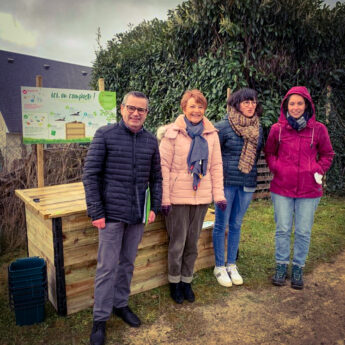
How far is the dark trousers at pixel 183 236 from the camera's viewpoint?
267 centimetres

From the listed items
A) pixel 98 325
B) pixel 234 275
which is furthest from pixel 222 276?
pixel 98 325

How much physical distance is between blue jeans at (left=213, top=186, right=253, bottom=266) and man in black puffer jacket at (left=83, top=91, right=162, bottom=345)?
106 centimetres

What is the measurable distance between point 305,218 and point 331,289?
871 millimetres

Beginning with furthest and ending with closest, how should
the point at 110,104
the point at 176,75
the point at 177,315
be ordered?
the point at 176,75, the point at 110,104, the point at 177,315

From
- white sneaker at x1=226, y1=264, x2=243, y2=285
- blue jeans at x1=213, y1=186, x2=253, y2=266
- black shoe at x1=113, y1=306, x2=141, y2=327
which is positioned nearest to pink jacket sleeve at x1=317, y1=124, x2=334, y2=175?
blue jeans at x1=213, y1=186, x2=253, y2=266

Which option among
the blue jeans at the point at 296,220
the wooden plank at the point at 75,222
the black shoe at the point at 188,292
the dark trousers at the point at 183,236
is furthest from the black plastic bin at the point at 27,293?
the blue jeans at the point at 296,220

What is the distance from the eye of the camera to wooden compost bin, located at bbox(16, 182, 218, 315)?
2482 millimetres

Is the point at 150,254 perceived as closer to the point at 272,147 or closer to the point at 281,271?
the point at 281,271

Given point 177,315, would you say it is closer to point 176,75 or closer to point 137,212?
point 137,212

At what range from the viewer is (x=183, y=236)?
8.96ft

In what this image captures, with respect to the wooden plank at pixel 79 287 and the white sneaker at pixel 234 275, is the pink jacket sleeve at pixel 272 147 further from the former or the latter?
the wooden plank at pixel 79 287

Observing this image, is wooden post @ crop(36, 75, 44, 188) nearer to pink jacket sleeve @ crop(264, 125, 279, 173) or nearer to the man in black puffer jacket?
the man in black puffer jacket

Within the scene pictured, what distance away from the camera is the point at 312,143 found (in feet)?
9.80

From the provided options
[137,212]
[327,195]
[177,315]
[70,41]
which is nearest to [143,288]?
[177,315]
